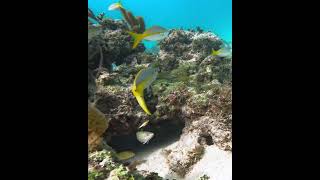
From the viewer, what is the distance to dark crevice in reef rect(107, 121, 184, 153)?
193 inches

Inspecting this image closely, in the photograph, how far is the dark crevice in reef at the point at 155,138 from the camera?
4.91m

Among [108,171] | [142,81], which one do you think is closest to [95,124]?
[108,171]

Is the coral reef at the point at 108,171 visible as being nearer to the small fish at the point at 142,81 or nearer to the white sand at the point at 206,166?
the small fish at the point at 142,81

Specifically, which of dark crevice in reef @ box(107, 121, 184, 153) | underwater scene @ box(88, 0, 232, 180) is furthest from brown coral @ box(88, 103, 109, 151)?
dark crevice in reef @ box(107, 121, 184, 153)

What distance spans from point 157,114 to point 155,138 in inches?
18.4

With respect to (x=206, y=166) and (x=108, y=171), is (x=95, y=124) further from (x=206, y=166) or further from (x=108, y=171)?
(x=206, y=166)

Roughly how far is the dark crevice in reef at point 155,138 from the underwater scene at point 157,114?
14mm

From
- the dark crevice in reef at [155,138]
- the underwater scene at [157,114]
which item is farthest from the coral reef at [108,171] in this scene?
the dark crevice in reef at [155,138]

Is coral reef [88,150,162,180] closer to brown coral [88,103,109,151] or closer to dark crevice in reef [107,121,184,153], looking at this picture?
brown coral [88,103,109,151]

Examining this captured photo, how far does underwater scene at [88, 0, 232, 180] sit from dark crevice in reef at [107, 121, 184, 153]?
0.01 metres
